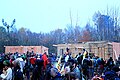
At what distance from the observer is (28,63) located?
19219 mm

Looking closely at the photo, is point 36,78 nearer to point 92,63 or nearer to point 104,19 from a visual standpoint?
point 92,63

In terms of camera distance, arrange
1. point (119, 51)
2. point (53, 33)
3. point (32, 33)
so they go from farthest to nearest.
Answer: point (53, 33), point (32, 33), point (119, 51)

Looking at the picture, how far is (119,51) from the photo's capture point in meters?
36.1

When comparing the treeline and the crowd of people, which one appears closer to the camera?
the crowd of people

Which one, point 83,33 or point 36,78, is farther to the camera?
point 83,33

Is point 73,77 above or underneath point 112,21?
underneath

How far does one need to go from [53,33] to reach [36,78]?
2950 inches

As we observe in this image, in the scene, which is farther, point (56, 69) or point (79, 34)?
point (79, 34)

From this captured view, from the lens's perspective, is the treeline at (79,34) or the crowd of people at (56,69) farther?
the treeline at (79,34)

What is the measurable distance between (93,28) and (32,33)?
54.0 feet

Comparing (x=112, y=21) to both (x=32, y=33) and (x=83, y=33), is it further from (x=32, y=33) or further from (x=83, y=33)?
(x=32, y=33)

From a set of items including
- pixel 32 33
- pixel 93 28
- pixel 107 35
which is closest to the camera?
pixel 107 35

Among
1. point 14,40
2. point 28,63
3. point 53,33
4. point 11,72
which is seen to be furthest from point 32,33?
point 11,72

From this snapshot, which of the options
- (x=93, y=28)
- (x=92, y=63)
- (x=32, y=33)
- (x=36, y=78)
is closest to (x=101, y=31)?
(x=93, y=28)
